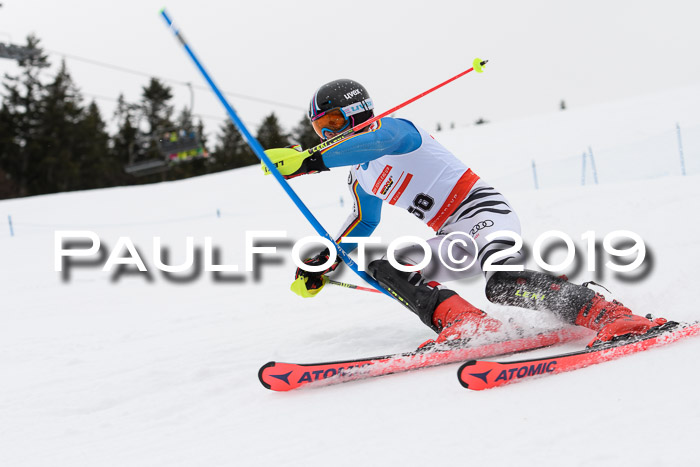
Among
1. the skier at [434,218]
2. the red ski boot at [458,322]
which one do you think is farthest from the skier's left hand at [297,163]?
the red ski boot at [458,322]

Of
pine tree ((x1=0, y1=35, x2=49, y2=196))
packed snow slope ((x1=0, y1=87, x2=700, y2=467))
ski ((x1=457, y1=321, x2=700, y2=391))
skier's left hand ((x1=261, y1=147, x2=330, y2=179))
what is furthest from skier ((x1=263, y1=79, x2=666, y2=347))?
pine tree ((x1=0, y1=35, x2=49, y2=196))

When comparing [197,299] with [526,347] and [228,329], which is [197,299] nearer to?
[228,329]

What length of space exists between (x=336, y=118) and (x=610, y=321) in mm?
1794

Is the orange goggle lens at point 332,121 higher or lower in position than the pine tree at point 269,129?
lower

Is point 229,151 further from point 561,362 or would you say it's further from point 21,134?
point 561,362

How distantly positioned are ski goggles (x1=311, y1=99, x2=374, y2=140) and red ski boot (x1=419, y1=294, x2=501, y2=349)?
45.6 inches

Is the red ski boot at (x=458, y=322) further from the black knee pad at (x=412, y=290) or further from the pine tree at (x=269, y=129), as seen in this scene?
the pine tree at (x=269, y=129)

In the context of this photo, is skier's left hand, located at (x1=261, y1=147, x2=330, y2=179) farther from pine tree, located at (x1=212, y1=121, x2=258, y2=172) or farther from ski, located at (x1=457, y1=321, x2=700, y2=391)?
pine tree, located at (x1=212, y1=121, x2=258, y2=172)

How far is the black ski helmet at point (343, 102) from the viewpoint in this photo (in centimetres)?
335

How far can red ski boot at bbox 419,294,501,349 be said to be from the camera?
9.89 ft

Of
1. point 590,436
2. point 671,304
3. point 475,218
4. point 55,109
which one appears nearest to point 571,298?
point 475,218

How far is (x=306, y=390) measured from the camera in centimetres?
287

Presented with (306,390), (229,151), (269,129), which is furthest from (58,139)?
(306,390)

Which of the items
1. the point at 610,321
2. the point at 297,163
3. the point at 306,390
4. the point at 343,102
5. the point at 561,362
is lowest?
the point at 306,390
